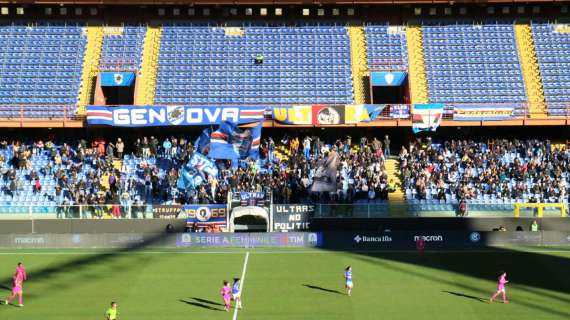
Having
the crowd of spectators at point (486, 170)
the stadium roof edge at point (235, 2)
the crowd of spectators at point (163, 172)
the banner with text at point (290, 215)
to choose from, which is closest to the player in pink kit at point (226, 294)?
the banner with text at point (290, 215)

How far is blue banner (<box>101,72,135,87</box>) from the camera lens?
54.7 meters

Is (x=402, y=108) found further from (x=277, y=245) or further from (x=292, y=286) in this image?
(x=292, y=286)

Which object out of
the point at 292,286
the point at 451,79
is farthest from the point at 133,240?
the point at 451,79

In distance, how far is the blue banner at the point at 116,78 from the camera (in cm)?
5466

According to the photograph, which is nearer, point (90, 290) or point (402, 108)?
point (90, 290)

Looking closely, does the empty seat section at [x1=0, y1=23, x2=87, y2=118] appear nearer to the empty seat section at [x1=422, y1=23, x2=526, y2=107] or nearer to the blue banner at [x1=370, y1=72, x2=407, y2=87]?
the blue banner at [x1=370, y1=72, x2=407, y2=87]

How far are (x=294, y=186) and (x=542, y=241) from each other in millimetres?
14460

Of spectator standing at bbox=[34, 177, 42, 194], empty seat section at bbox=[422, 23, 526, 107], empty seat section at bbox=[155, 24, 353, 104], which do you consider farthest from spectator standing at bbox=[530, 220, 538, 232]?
spectator standing at bbox=[34, 177, 42, 194]

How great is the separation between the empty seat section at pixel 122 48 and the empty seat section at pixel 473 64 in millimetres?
21236

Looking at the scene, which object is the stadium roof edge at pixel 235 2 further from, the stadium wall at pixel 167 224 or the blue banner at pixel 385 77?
the stadium wall at pixel 167 224

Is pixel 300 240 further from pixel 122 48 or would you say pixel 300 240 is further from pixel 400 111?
pixel 122 48

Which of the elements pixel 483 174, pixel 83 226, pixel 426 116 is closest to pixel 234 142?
pixel 83 226

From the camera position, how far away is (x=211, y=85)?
5469 cm

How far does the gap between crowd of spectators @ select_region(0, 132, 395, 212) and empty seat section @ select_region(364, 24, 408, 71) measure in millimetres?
6322
